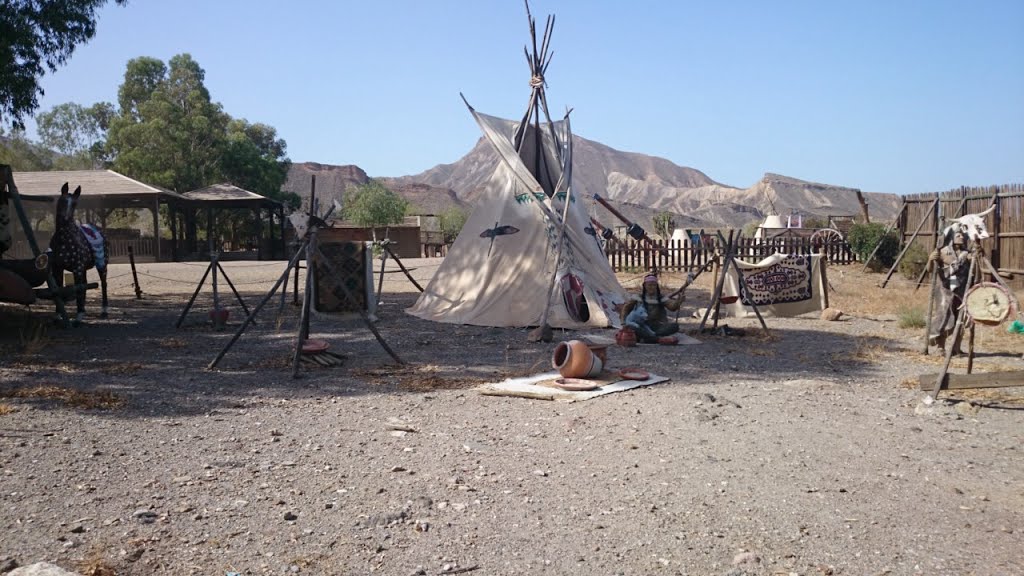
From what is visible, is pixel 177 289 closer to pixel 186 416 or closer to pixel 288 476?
pixel 186 416

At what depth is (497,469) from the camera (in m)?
4.70

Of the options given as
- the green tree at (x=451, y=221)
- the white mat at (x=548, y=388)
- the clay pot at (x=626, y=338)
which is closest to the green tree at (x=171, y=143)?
the green tree at (x=451, y=221)

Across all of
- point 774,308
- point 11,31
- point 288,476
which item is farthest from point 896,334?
point 11,31

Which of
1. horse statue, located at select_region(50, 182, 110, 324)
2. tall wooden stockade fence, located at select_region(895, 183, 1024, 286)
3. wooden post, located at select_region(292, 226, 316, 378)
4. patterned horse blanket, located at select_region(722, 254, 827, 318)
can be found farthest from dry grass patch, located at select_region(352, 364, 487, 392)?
tall wooden stockade fence, located at select_region(895, 183, 1024, 286)

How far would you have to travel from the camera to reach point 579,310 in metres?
10.9

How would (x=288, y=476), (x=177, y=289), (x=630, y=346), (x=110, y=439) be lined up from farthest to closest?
(x=177, y=289) → (x=630, y=346) → (x=110, y=439) → (x=288, y=476)

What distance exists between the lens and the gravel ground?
3492 mm

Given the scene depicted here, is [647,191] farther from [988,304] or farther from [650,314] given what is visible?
[988,304]

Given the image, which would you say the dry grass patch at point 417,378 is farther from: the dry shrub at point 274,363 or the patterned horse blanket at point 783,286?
the patterned horse blanket at point 783,286

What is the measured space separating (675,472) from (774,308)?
8452 millimetres

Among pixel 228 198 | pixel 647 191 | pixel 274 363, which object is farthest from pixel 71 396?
pixel 647 191

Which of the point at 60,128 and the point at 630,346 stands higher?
the point at 60,128

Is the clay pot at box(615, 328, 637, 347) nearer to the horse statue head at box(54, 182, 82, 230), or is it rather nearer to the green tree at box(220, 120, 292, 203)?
the horse statue head at box(54, 182, 82, 230)

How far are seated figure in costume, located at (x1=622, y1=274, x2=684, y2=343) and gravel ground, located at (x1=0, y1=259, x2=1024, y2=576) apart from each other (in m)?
0.97
